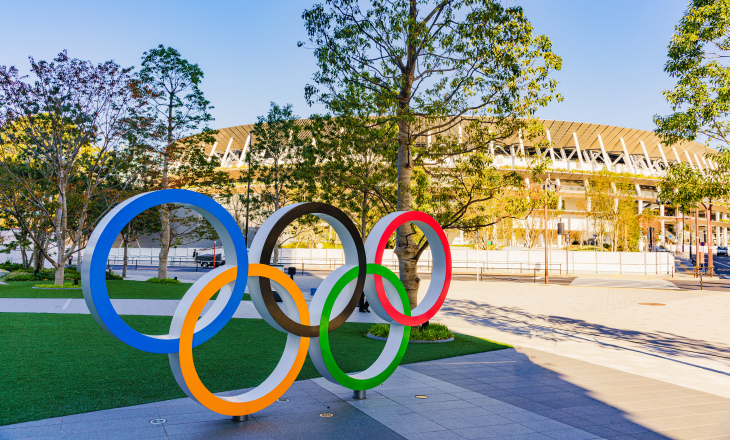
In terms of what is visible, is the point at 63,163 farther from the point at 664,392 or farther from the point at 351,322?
the point at 664,392

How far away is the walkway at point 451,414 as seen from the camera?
208 inches

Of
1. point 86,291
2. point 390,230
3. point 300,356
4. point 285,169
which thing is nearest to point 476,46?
point 390,230

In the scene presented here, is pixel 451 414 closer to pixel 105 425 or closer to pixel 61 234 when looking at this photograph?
pixel 105 425

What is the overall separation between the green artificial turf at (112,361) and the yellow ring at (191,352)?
147 centimetres

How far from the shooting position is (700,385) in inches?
329

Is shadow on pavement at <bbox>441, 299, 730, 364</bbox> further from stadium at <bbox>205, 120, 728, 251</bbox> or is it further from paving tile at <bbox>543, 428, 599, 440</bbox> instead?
stadium at <bbox>205, 120, 728, 251</bbox>

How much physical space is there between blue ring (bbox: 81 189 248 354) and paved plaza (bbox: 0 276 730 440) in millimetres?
1060

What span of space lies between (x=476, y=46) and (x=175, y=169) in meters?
19.7

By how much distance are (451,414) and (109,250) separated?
4.33 m

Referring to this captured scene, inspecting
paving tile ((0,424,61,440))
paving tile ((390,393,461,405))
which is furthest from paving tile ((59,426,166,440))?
paving tile ((390,393,461,405))

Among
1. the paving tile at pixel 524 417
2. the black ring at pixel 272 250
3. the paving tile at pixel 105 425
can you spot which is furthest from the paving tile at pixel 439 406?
the paving tile at pixel 105 425

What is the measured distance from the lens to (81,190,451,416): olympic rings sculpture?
15.4 feet

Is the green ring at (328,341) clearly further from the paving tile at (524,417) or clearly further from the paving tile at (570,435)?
the paving tile at (570,435)

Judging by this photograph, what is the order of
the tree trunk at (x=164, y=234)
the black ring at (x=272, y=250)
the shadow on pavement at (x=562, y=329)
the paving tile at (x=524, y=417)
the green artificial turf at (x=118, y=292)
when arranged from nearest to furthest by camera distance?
the black ring at (x=272, y=250) → the paving tile at (x=524, y=417) → the shadow on pavement at (x=562, y=329) → the green artificial turf at (x=118, y=292) → the tree trunk at (x=164, y=234)
